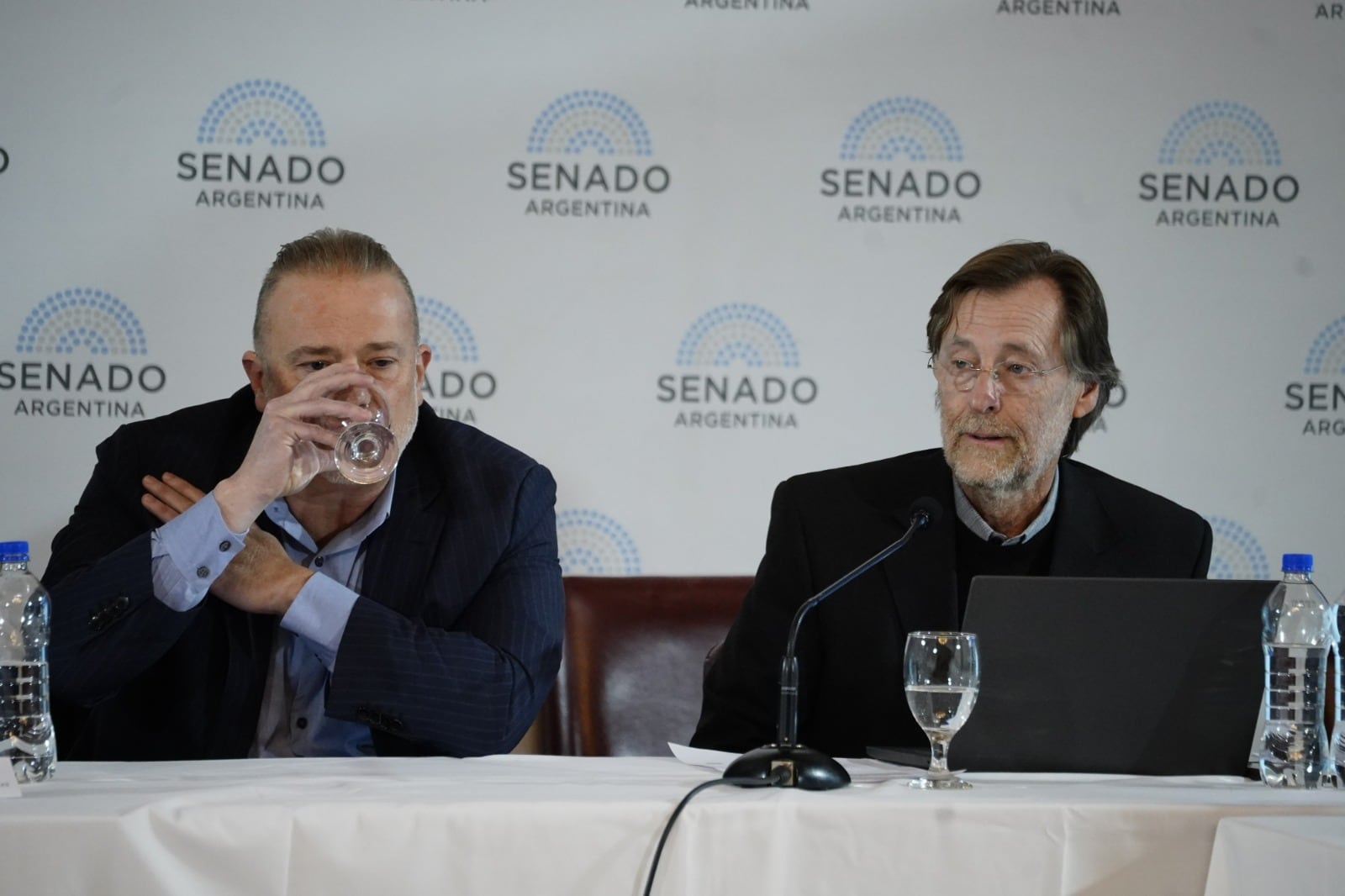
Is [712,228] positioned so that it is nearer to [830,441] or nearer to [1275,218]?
[830,441]

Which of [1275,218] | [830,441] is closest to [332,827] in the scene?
[830,441]

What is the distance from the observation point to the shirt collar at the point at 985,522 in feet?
8.73

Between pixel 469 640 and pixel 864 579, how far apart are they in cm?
71

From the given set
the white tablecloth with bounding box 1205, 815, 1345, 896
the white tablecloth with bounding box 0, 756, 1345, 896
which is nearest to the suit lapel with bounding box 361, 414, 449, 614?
the white tablecloth with bounding box 0, 756, 1345, 896

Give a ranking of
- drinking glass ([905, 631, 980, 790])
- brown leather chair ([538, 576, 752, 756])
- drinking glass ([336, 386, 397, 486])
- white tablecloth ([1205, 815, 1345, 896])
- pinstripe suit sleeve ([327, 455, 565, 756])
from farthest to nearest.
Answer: brown leather chair ([538, 576, 752, 756]) < drinking glass ([336, 386, 397, 486]) < pinstripe suit sleeve ([327, 455, 565, 756]) < drinking glass ([905, 631, 980, 790]) < white tablecloth ([1205, 815, 1345, 896])

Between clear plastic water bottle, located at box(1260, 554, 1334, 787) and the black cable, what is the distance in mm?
672

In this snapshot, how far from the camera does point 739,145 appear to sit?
4.03 meters

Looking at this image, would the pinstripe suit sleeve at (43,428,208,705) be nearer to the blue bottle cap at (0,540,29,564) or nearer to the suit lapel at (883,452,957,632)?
the blue bottle cap at (0,540,29,564)

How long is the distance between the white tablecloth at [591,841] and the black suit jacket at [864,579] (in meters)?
0.88

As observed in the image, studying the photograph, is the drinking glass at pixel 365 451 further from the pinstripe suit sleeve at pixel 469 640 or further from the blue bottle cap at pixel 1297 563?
the blue bottle cap at pixel 1297 563

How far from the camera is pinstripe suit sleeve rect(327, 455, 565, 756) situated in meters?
2.20

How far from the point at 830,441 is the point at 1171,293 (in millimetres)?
1106

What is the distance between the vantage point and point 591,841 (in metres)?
1.43

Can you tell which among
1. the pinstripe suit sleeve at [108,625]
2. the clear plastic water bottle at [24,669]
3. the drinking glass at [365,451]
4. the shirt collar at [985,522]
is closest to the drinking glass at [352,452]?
the drinking glass at [365,451]
